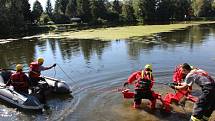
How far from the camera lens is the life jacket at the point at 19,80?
14250mm

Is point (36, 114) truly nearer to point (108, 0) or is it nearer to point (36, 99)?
point (36, 99)

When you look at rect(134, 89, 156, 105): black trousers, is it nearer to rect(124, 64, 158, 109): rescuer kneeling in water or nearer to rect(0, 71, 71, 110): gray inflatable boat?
rect(124, 64, 158, 109): rescuer kneeling in water

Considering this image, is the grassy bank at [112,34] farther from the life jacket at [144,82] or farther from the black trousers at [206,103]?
the black trousers at [206,103]

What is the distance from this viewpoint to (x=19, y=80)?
1430 cm

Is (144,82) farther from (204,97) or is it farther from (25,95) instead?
(25,95)

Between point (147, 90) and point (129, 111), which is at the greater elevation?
point (147, 90)

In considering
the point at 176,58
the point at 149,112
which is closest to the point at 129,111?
the point at 149,112

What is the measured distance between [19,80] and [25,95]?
2.23 ft

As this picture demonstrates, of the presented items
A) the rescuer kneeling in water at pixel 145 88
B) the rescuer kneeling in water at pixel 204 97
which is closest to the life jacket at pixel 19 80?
Answer: the rescuer kneeling in water at pixel 145 88

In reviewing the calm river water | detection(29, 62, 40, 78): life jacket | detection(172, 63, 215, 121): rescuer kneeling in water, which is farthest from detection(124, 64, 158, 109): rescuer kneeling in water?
detection(29, 62, 40, 78): life jacket

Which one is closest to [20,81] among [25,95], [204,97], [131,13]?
[25,95]

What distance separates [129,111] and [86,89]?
3884mm

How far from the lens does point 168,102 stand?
1328cm

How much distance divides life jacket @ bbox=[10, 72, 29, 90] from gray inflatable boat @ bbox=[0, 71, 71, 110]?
30cm
